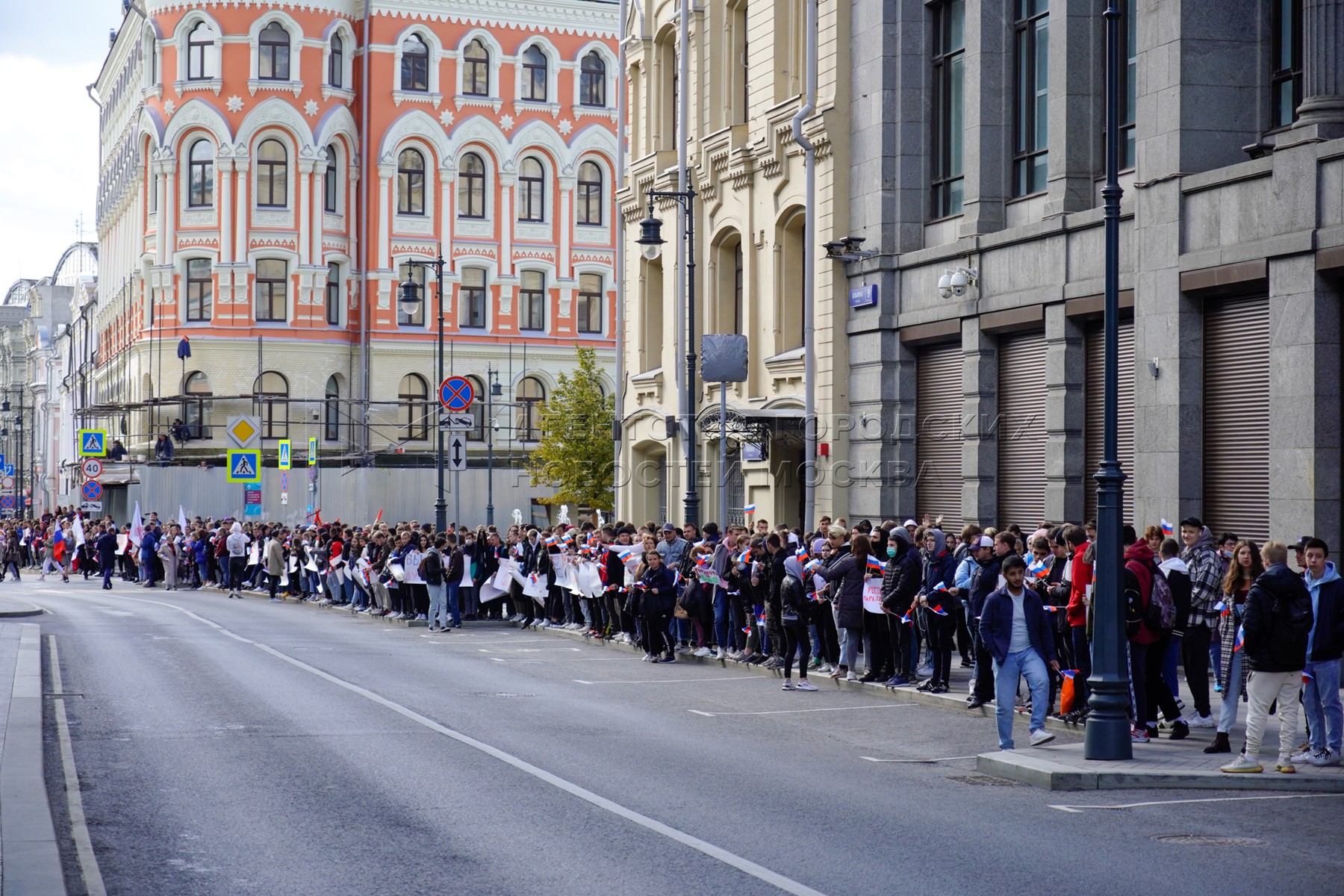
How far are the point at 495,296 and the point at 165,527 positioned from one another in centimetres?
1979

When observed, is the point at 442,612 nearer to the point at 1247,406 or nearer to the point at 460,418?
the point at 460,418

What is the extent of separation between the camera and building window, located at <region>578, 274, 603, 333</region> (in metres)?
68.8

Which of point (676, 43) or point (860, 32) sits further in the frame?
point (676, 43)

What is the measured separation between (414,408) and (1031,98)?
141 ft

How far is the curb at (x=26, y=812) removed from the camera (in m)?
9.08

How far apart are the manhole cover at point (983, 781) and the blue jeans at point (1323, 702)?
2.40m

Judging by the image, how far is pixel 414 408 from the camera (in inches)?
2586

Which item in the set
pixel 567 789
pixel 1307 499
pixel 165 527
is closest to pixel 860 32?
pixel 1307 499

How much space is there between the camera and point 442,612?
30953mm

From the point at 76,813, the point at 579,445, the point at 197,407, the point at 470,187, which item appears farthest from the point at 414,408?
the point at 76,813

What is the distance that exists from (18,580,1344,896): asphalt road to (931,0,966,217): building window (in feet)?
33.7

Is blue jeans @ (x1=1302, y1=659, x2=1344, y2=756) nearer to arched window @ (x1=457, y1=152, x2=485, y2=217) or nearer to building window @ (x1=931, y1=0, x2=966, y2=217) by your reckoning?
building window @ (x1=931, y1=0, x2=966, y2=217)

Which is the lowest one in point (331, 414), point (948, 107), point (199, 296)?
point (331, 414)

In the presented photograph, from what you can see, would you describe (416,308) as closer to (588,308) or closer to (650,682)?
(588,308)
